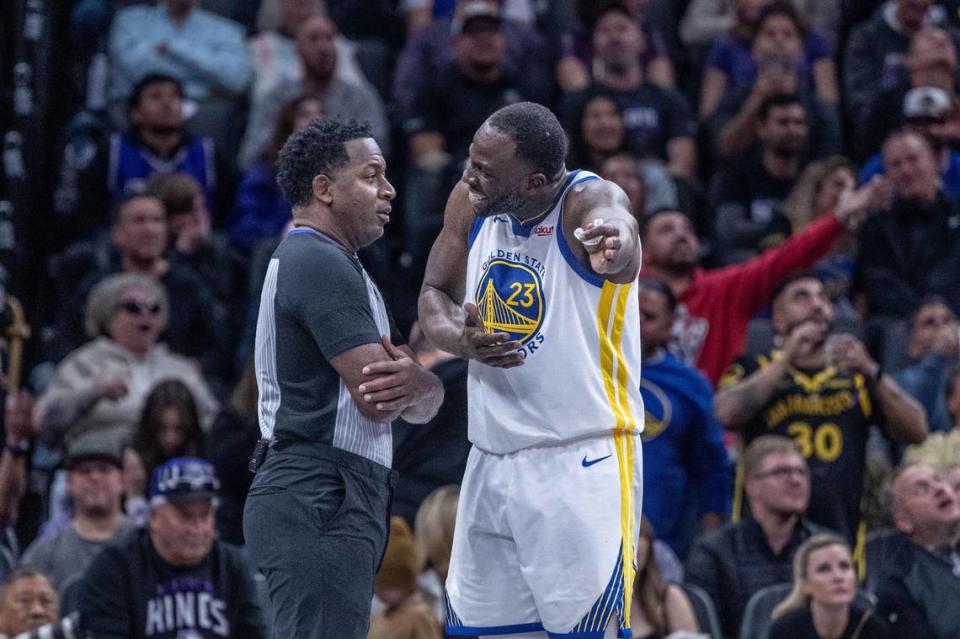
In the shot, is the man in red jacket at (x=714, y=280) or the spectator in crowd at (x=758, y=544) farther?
the man in red jacket at (x=714, y=280)

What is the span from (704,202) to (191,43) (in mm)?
3630

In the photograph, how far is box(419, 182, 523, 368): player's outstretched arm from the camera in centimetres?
531

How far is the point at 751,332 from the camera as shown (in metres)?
10.0

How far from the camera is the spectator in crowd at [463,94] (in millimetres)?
11453

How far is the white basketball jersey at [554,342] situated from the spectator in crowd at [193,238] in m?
5.29

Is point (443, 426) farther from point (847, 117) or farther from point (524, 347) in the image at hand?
point (847, 117)

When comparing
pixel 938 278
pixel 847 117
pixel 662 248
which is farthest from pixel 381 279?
pixel 847 117

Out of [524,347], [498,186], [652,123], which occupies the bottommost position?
[524,347]

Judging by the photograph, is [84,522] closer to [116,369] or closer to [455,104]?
[116,369]

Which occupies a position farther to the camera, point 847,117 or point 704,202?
point 847,117

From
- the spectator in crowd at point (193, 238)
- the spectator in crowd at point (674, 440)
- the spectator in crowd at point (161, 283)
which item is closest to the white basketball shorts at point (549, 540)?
the spectator in crowd at point (674, 440)

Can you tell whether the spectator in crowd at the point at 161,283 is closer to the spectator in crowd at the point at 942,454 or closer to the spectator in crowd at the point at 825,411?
the spectator in crowd at the point at 825,411

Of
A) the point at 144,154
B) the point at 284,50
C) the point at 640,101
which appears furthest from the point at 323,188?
the point at 284,50

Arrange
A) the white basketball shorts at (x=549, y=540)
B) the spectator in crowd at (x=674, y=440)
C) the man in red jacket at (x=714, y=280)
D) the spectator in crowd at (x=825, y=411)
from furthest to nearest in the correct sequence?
the man in red jacket at (x=714, y=280), the spectator in crowd at (x=825, y=411), the spectator in crowd at (x=674, y=440), the white basketball shorts at (x=549, y=540)
